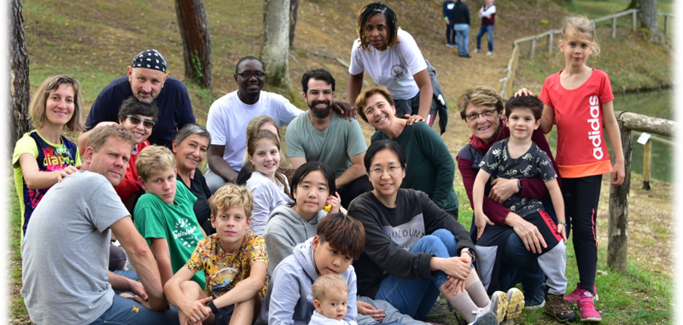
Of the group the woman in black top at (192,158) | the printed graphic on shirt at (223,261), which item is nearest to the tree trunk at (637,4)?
the woman in black top at (192,158)

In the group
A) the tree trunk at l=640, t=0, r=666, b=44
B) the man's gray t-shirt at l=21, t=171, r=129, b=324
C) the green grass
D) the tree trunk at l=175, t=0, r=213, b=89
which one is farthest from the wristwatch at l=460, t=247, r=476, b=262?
the tree trunk at l=640, t=0, r=666, b=44

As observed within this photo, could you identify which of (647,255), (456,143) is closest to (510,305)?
(647,255)

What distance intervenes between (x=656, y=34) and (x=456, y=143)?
17755 millimetres

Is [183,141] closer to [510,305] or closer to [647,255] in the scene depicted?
[510,305]

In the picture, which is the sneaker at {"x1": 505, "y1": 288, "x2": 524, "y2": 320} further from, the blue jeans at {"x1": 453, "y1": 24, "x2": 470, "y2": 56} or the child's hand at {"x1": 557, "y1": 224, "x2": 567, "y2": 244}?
the blue jeans at {"x1": 453, "y1": 24, "x2": 470, "y2": 56}

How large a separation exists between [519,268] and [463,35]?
639 inches

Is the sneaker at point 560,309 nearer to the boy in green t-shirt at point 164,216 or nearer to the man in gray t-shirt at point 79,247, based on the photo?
the boy in green t-shirt at point 164,216

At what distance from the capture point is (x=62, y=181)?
3043 millimetres

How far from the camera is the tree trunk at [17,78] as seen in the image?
577 centimetres

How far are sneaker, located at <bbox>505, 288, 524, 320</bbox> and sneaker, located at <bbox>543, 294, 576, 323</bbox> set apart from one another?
505mm

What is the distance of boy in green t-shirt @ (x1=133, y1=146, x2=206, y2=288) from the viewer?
3.51m

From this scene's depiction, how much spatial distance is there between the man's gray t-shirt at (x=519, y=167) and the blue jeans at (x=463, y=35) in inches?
622

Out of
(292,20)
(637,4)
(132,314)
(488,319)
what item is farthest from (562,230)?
(637,4)

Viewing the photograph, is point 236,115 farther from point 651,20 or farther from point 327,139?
point 651,20
